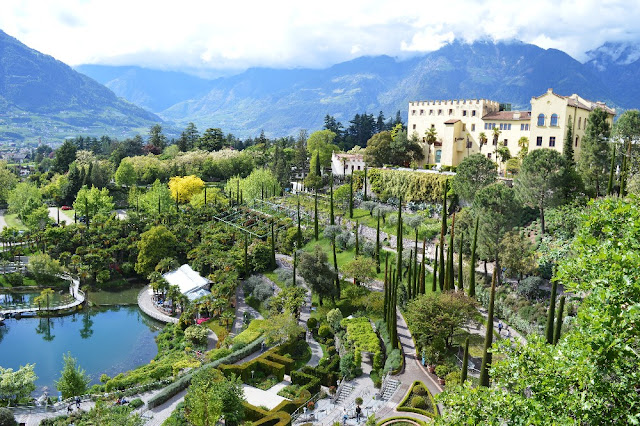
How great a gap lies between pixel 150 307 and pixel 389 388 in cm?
2522

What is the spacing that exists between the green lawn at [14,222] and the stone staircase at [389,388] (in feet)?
186

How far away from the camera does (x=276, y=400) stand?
28.8 meters

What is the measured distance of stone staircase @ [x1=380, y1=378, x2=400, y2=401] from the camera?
27422 mm

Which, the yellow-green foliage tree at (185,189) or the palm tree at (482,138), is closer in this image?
the palm tree at (482,138)

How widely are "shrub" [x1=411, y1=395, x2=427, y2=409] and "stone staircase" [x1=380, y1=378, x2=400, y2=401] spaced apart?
184 centimetres

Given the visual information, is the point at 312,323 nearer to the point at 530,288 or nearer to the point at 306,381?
the point at 306,381

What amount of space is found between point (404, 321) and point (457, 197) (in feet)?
69.6

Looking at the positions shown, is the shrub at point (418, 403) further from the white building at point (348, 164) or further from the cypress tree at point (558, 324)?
the white building at point (348, 164)

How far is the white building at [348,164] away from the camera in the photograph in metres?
74.3

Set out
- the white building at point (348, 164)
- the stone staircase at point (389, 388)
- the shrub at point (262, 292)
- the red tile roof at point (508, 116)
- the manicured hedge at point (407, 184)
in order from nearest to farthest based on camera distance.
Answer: the stone staircase at point (389, 388) → the shrub at point (262, 292) → the manicured hedge at point (407, 184) → the red tile roof at point (508, 116) → the white building at point (348, 164)

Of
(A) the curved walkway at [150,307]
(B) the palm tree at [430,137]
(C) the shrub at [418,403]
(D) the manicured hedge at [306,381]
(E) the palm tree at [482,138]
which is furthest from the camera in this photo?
(B) the palm tree at [430,137]

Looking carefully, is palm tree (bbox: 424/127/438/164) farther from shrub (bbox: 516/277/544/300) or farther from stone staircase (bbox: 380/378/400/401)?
stone staircase (bbox: 380/378/400/401)

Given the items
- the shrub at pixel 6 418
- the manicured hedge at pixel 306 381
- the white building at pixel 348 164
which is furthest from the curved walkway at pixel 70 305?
the white building at pixel 348 164

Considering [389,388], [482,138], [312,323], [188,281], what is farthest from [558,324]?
[482,138]
